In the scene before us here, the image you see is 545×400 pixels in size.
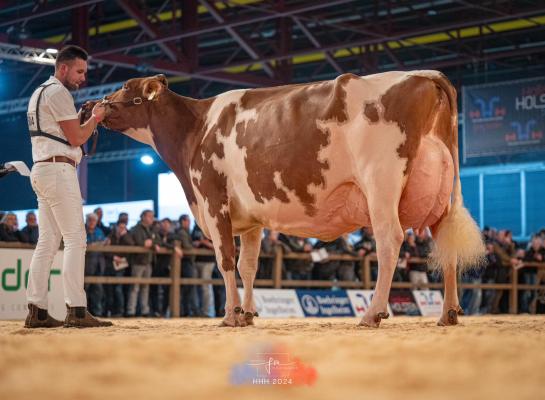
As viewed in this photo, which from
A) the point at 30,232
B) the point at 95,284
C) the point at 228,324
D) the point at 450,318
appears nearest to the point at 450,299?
the point at 450,318

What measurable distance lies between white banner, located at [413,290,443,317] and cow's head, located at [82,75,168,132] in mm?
9378

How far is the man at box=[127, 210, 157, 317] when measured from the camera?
518 inches

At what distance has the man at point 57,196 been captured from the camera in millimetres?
7156

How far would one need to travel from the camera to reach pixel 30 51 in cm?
2030

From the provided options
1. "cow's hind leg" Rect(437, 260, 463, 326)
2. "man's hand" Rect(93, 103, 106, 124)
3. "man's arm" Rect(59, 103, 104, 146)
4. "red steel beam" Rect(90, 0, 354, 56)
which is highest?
"red steel beam" Rect(90, 0, 354, 56)

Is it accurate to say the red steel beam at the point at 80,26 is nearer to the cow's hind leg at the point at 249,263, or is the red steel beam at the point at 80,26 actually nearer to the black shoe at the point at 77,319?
the cow's hind leg at the point at 249,263

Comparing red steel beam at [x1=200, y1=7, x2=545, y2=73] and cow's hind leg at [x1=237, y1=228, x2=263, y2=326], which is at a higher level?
red steel beam at [x1=200, y1=7, x2=545, y2=73]

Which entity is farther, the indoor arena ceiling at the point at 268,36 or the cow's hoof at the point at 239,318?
the indoor arena ceiling at the point at 268,36

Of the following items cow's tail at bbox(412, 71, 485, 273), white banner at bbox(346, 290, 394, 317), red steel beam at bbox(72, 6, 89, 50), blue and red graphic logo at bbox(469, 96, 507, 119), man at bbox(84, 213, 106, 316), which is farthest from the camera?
red steel beam at bbox(72, 6, 89, 50)

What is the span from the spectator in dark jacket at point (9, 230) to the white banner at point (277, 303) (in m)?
3.43

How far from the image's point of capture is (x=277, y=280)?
14562mm

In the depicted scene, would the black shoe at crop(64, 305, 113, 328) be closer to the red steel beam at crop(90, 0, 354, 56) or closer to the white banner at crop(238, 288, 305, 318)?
the white banner at crop(238, 288, 305, 318)

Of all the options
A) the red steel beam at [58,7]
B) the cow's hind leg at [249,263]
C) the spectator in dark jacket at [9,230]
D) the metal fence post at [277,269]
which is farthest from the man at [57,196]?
the red steel beam at [58,7]

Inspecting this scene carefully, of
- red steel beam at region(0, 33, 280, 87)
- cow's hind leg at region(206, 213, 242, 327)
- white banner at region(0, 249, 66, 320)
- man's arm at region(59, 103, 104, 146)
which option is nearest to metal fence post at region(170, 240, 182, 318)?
white banner at region(0, 249, 66, 320)
